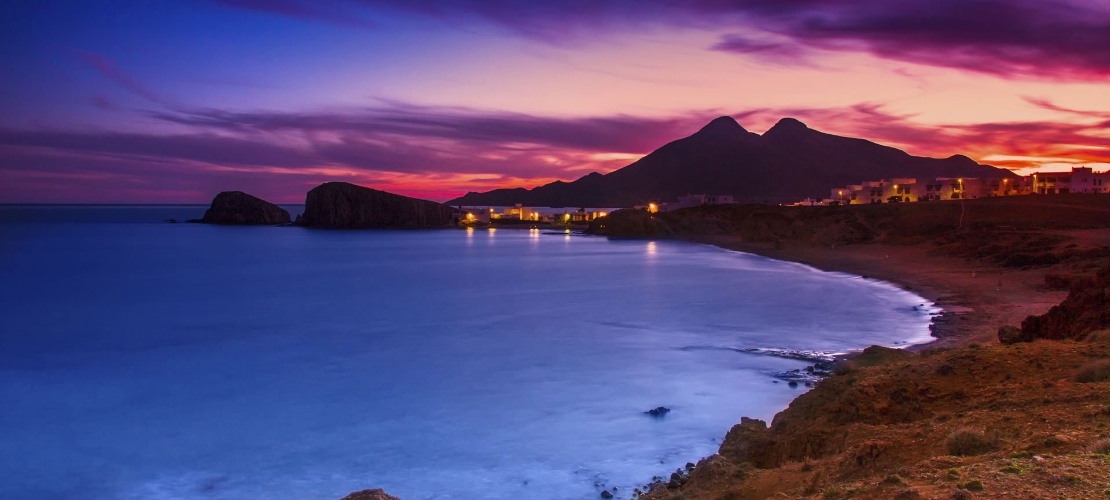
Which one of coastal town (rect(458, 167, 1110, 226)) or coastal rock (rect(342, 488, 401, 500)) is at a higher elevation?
coastal town (rect(458, 167, 1110, 226))

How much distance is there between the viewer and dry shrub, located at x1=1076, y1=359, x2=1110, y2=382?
6.73 meters

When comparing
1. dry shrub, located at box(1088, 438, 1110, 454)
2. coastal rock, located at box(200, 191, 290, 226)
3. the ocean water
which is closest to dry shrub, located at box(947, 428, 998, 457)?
dry shrub, located at box(1088, 438, 1110, 454)

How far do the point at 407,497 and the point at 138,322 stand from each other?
789 inches

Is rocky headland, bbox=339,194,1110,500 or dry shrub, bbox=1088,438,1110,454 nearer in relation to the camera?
rocky headland, bbox=339,194,1110,500

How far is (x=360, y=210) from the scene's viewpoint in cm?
12162

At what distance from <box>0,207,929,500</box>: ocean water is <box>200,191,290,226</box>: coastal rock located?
10468 centimetres

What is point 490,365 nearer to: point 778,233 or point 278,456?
point 278,456

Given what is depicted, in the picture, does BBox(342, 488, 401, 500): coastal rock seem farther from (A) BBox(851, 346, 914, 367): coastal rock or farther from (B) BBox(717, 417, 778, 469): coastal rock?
(A) BBox(851, 346, 914, 367): coastal rock

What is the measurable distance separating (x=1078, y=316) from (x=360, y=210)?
4724 inches

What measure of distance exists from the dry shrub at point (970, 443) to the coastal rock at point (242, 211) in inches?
5543

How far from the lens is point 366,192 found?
123 m

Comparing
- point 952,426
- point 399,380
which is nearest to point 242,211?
point 399,380

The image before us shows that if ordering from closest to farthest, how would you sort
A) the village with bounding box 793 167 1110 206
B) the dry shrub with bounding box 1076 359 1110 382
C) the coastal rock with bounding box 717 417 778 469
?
the dry shrub with bounding box 1076 359 1110 382 < the coastal rock with bounding box 717 417 778 469 < the village with bounding box 793 167 1110 206

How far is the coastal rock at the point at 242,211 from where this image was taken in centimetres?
13262
